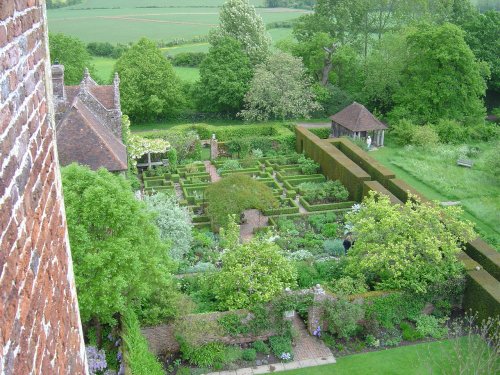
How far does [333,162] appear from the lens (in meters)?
27.2

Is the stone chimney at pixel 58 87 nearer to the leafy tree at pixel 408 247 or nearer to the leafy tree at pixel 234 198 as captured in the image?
the leafy tree at pixel 234 198

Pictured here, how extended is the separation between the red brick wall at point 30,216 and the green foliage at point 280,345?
38.2 feet

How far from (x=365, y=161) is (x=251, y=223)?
754 centimetres

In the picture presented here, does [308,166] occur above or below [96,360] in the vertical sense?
above

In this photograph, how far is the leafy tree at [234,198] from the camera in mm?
21109

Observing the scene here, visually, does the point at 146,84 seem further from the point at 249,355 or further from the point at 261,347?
the point at 249,355

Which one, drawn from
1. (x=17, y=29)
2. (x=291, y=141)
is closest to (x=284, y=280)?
(x=17, y=29)

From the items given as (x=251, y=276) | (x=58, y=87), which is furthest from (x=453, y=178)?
(x=58, y=87)

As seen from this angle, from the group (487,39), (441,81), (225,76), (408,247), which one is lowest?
(408,247)

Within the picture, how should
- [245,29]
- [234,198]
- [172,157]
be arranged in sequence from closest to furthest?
[234,198], [172,157], [245,29]

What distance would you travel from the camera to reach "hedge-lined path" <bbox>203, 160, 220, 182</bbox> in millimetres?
28344

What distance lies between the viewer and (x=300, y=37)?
46.9m

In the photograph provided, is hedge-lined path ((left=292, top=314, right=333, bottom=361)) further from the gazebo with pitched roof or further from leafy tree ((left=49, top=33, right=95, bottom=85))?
leafy tree ((left=49, top=33, right=95, bottom=85))

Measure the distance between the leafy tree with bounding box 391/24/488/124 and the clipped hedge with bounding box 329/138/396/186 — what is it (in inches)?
291
